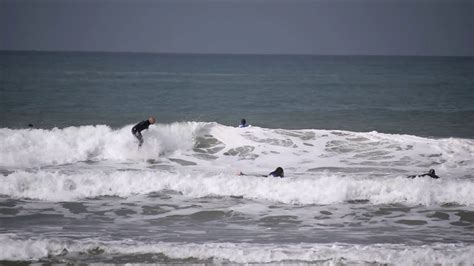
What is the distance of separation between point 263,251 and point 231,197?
4.92 meters

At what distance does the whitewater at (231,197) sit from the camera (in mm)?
12070

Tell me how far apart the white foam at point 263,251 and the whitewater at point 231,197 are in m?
0.03

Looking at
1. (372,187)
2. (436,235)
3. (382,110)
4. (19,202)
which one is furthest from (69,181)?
(382,110)

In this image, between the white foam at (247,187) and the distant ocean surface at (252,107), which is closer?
the white foam at (247,187)

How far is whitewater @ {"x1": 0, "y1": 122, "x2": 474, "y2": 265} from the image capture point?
1207 cm

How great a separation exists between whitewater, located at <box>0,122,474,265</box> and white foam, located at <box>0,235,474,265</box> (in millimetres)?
28

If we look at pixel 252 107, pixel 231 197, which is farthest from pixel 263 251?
pixel 252 107

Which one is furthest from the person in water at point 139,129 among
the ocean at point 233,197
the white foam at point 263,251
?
the white foam at point 263,251

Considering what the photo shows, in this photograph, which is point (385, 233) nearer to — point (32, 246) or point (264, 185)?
point (264, 185)

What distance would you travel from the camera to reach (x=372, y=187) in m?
17.0

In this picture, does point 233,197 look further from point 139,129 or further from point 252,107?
point 252,107

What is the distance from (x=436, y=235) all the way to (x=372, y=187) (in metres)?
3.70

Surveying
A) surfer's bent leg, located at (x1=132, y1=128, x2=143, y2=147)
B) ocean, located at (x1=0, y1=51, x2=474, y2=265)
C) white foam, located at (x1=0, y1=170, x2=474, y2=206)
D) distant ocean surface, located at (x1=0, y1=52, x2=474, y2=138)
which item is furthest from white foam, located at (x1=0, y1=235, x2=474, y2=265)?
distant ocean surface, located at (x1=0, y1=52, x2=474, y2=138)

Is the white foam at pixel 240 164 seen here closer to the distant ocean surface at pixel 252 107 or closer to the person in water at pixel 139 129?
the person in water at pixel 139 129
